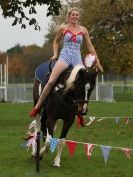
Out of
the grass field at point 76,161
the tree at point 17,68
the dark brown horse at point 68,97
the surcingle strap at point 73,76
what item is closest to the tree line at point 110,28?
the grass field at point 76,161

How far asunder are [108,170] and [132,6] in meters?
31.8

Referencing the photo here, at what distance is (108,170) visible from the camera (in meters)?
9.71

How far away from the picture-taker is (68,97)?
9.66 m

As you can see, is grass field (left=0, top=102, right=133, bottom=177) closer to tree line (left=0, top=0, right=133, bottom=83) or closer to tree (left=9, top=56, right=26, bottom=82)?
tree line (left=0, top=0, right=133, bottom=83)

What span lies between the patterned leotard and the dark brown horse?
17cm

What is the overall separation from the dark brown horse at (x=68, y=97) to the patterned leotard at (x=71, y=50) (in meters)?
0.17

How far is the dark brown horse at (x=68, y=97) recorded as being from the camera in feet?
30.3

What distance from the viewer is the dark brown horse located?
30.3 feet

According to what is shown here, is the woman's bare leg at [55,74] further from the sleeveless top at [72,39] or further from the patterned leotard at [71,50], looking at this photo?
the sleeveless top at [72,39]

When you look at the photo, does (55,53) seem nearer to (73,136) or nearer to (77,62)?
(77,62)

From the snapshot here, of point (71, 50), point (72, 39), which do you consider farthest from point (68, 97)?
point (72, 39)

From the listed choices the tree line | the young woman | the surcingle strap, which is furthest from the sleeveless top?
the tree line

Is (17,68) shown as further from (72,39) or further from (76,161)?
(72,39)

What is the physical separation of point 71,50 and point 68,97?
0.83 metres
